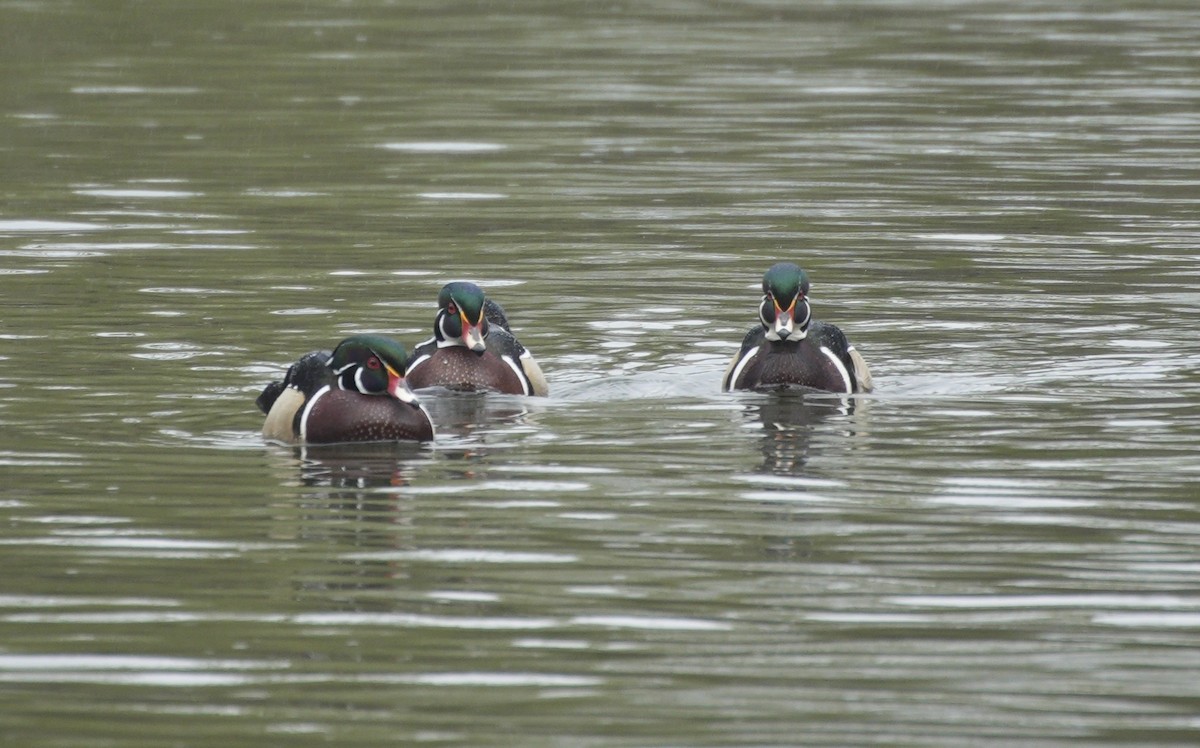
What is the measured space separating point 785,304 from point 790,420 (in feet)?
3.58

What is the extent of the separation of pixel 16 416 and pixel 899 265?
8580 mm

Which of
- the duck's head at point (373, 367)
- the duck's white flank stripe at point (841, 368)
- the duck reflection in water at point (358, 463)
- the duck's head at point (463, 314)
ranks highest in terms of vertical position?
the duck's head at point (463, 314)

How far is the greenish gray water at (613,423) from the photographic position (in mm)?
8570

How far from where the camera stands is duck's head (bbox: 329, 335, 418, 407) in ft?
45.0

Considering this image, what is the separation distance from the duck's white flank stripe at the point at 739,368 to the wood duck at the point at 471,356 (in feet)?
3.79

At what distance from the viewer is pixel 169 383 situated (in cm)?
1540

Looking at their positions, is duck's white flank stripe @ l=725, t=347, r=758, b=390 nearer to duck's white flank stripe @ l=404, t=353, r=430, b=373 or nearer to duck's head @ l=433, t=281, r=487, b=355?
duck's head @ l=433, t=281, r=487, b=355

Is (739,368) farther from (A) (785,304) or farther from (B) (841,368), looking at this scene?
(B) (841,368)

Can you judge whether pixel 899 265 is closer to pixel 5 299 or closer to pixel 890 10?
pixel 5 299

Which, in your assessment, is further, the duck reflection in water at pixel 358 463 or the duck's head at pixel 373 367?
the duck's head at pixel 373 367

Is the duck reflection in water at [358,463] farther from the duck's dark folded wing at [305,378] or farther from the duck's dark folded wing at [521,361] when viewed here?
the duck's dark folded wing at [521,361]

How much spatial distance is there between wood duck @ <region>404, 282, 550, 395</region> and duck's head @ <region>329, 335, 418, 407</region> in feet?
5.24

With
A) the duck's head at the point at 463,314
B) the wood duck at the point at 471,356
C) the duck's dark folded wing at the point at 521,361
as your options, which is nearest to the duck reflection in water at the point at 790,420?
the duck's dark folded wing at the point at 521,361

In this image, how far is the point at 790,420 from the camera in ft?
47.8
